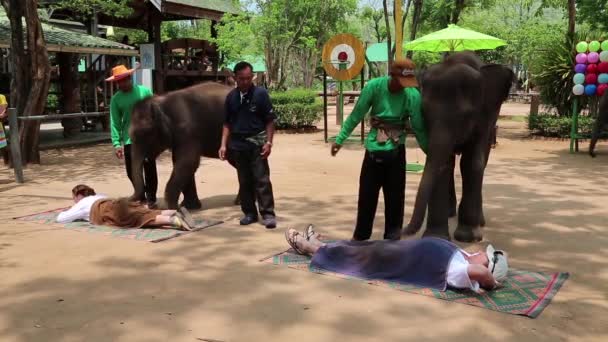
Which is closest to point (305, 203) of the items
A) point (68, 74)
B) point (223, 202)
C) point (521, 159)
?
point (223, 202)

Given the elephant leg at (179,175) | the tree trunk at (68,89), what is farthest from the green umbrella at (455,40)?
the tree trunk at (68,89)

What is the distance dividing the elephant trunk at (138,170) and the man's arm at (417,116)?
3.16m

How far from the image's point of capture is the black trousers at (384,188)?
4.82 metres

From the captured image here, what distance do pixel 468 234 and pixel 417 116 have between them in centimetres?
128

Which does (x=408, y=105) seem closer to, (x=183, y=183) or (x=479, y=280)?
(x=479, y=280)

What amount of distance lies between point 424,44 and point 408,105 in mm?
7680

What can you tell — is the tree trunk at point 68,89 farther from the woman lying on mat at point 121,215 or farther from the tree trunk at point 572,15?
the tree trunk at point 572,15

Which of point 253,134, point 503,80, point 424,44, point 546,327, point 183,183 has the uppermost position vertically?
point 424,44

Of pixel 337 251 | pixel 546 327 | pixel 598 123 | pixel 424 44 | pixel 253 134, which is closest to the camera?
pixel 546 327

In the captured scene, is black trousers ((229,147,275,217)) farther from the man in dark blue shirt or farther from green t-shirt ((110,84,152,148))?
green t-shirt ((110,84,152,148))

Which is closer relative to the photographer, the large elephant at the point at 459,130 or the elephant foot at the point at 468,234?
the large elephant at the point at 459,130

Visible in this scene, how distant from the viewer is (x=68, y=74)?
15016mm

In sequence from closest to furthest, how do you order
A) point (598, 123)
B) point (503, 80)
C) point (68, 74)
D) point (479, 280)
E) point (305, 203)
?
point (479, 280) < point (503, 80) < point (305, 203) < point (598, 123) < point (68, 74)

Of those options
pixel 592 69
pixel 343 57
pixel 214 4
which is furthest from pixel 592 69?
pixel 214 4
